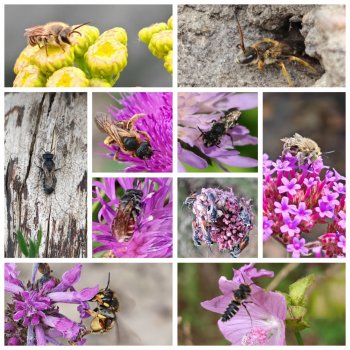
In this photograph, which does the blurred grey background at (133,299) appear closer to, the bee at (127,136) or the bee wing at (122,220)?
the bee wing at (122,220)

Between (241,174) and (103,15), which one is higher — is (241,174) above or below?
below

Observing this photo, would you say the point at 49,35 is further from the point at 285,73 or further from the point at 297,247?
the point at 297,247

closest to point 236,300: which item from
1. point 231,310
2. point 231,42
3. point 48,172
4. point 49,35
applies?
point 231,310

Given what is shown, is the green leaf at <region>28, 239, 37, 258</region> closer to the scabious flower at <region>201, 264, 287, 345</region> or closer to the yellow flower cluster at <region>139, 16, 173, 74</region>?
the scabious flower at <region>201, 264, 287, 345</region>

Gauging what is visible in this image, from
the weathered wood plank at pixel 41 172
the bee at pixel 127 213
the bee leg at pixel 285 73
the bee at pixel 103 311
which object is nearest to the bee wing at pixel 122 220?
the bee at pixel 127 213

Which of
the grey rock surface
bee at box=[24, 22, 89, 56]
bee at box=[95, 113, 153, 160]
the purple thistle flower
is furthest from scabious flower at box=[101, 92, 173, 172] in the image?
the purple thistle flower

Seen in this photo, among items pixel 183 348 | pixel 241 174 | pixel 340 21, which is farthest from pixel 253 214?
pixel 340 21

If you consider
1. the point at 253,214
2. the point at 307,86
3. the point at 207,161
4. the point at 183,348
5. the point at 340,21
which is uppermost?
the point at 340,21

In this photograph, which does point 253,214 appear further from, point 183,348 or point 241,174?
point 183,348
